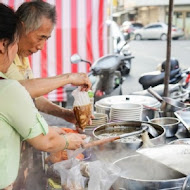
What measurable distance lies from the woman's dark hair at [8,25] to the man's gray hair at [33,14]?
673 millimetres

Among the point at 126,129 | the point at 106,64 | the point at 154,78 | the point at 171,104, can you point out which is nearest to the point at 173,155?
the point at 126,129

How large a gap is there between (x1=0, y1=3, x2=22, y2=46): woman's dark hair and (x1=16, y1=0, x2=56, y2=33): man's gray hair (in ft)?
2.21

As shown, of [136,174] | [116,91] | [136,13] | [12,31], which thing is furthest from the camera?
[136,13]

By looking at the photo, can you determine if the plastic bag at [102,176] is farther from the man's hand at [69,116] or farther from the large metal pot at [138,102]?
the large metal pot at [138,102]

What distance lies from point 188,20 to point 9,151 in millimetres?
29864

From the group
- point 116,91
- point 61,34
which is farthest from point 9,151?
point 116,91

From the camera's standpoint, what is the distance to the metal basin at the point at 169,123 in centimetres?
236

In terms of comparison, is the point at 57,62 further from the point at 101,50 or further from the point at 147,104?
the point at 147,104

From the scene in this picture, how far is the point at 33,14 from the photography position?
6.84 ft

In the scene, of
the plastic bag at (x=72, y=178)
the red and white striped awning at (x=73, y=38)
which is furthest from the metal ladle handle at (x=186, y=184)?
the red and white striped awning at (x=73, y=38)

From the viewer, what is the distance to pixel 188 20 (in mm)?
29219

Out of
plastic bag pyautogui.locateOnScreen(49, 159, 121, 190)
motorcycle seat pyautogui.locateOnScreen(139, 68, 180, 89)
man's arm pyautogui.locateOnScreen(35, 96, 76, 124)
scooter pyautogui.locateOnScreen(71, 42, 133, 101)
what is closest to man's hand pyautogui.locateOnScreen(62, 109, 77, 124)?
man's arm pyautogui.locateOnScreen(35, 96, 76, 124)

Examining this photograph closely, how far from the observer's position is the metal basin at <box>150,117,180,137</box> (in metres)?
2.36

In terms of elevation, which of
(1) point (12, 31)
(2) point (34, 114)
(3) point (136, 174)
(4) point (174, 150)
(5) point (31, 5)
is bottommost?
(3) point (136, 174)
